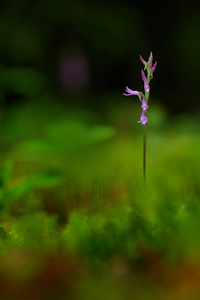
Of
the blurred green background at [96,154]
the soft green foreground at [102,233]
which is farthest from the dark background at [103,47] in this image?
the soft green foreground at [102,233]

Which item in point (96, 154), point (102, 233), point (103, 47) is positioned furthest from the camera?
point (103, 47)

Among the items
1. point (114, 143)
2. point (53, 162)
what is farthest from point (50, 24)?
point (53, 162)

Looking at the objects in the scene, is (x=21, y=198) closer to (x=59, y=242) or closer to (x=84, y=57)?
(x=59, y=242)

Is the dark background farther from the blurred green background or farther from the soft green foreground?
the soft green foreground

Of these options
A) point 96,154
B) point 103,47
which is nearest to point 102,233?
point 96,154

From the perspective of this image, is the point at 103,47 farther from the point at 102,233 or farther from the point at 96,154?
the point at 102,233

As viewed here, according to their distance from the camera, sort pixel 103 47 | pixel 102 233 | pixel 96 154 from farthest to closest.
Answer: pixel 103 47
pixel 96 154
pixel 102 233
